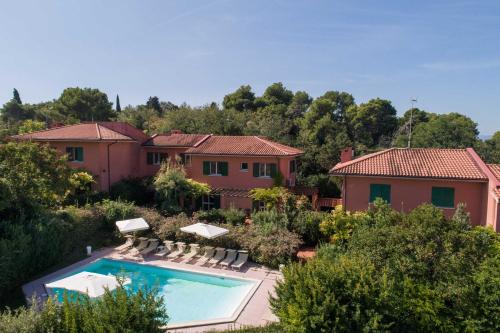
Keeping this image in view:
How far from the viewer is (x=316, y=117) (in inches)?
2190

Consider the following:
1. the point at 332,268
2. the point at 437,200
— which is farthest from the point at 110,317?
the point at 437,200

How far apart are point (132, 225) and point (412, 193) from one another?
57.3ft

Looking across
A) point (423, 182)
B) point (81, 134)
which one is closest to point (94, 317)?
point (423, 182)

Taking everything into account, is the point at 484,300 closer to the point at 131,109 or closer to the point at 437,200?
the point at 437,200

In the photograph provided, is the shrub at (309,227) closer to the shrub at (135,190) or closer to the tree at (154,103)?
the shrub at (135,190)

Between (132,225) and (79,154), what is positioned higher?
(79,154)

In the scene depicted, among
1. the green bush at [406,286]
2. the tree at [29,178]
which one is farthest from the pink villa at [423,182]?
the tree at [29,178]

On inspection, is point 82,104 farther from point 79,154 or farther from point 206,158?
point 206,158

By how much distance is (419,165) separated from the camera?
902 inches

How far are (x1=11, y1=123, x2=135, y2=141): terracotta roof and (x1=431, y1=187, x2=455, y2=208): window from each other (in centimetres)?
2500

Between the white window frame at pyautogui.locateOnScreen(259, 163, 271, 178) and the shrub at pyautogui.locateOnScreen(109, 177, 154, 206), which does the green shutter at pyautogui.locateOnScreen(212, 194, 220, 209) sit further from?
the shrub at pyautogui.locateOnScreen(109, 177, 154, 206)

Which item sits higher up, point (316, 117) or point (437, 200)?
point (316, 117)

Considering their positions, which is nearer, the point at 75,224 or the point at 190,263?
the point at 190,263

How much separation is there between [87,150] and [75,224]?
41.4ft
